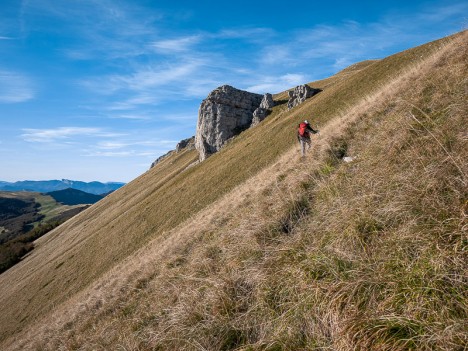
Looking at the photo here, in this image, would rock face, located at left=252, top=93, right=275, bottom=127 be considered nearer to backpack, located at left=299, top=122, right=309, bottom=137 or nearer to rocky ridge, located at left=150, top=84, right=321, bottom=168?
rocky ridge, located at left=150, top=84, right=321, bottom=168

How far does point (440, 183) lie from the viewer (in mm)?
5203

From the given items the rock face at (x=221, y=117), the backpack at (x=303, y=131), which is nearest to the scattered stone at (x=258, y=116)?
the rock face at (x=221, y=117)

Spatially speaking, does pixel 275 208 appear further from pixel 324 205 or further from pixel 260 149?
pixel 260 149

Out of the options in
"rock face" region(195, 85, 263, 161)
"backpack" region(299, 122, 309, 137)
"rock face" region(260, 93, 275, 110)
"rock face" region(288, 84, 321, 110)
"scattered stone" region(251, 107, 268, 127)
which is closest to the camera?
"backpack" region(299, 122, 309, 137)

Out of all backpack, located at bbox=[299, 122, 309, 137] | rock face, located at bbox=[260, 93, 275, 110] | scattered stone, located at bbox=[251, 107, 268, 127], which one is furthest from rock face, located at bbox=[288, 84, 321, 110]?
backpack, located at bbox=[299, 122, 309, 137]

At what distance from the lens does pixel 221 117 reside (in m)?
70.2

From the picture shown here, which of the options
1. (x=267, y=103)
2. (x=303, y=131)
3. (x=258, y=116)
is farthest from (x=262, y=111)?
(x=303, y=131)

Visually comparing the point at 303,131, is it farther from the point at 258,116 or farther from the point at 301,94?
the point at 258,116

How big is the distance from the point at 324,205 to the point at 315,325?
389cm

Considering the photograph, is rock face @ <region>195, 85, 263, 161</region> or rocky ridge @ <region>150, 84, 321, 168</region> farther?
rock face @ <region>195, 85, 263, 161</region>

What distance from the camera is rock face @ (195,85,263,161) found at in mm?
68312

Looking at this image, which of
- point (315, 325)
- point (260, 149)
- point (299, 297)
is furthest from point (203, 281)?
point (260, 149)

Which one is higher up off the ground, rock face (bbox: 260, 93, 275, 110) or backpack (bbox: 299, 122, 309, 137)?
rock face (bbox: 260, 93, 275, 110)

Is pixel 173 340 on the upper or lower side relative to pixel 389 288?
lower
